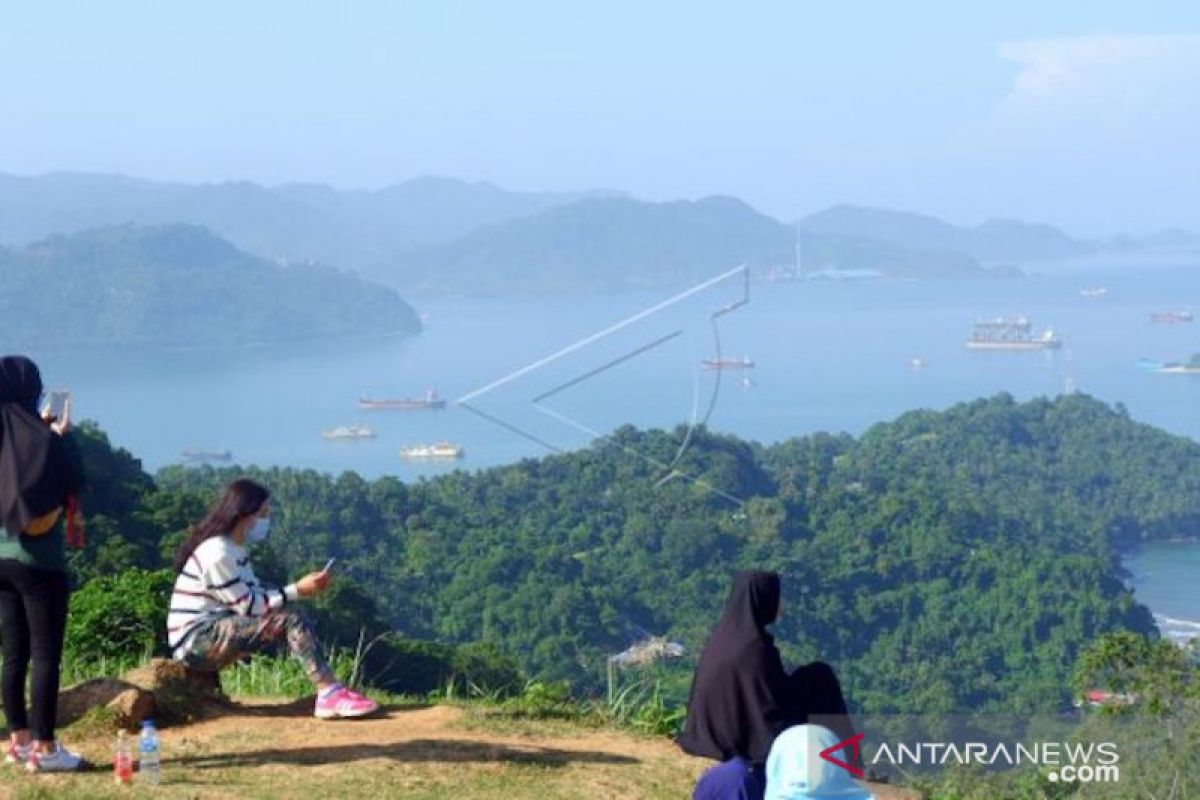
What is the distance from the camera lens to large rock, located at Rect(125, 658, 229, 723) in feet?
16.6

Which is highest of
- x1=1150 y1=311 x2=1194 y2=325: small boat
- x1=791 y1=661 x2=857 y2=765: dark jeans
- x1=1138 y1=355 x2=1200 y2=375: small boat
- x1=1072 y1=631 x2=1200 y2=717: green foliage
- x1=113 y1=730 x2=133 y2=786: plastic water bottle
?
x1=1150 y1=311 x2=1194 y2=325: small boat

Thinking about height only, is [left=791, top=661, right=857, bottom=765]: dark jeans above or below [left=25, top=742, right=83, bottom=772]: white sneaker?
above

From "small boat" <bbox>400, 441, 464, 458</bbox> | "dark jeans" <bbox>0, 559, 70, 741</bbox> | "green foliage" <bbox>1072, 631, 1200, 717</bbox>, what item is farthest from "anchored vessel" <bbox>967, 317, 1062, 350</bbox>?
"dark jeans" <bbox>0, 559, 70, 741</bbox>

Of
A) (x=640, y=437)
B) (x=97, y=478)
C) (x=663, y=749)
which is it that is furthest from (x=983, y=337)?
(x=663, y=749)

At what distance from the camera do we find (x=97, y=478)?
22.3 m

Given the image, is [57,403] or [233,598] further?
[233,598]

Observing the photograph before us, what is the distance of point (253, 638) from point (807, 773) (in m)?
2.04

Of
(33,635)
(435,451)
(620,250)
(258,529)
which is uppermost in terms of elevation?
(620,250)

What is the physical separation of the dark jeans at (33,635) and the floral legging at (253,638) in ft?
1.82

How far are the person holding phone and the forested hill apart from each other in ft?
54.2

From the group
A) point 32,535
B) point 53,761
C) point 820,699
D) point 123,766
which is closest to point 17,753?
point 53,761

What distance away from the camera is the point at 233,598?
4879 millimetres

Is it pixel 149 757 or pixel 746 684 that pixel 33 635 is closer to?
pixel 149 757

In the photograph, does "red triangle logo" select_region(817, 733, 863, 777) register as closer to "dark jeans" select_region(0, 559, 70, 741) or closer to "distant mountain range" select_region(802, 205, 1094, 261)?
"dark jeans" select_region(0, 559, 70, 741)
